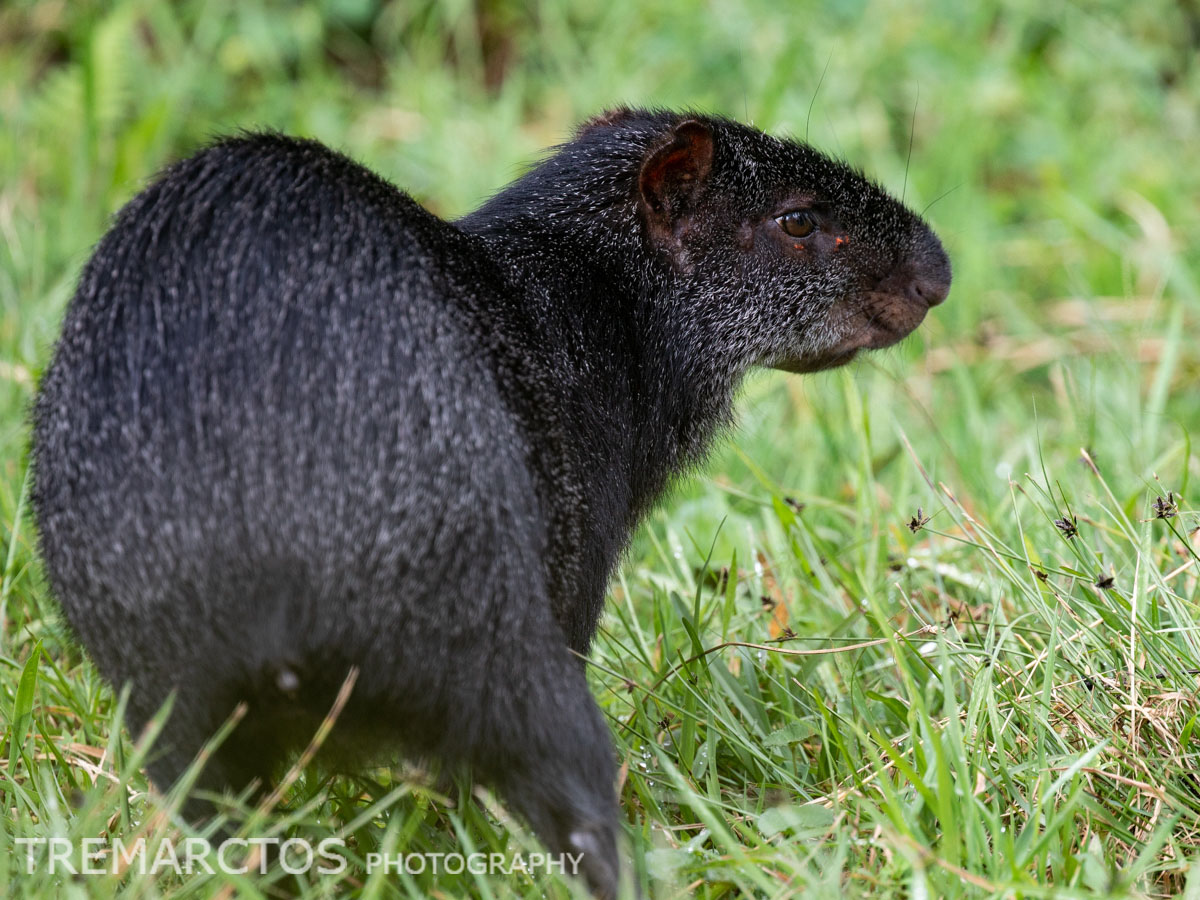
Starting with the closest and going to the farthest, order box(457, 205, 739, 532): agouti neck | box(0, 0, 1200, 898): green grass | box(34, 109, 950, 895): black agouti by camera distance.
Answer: box(34, 109, 950, 895): black agouti → box(0, 0, 1200, 898): green grass → box(457, 205, 739, 532): agouti neck

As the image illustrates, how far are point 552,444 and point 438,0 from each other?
663 cm

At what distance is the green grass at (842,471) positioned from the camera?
2.91 meters

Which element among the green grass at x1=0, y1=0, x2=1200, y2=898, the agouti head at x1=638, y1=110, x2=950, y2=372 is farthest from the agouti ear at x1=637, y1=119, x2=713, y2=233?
the green grass at x1=0, y1=0, x2=1200, y2=898

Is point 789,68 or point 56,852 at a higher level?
point 789,68

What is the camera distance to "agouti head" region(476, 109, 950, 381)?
360 centimetres

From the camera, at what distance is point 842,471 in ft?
16.5

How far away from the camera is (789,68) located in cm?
725

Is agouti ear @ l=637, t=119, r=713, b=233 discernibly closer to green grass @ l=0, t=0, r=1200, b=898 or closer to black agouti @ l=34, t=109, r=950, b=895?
black agouti @ l=34, t=109, r=950, b=895

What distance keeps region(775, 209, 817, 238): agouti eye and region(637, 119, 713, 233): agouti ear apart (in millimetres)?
267

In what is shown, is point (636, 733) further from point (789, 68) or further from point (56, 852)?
point (789, 68)

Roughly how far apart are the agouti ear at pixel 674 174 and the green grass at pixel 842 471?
37.2 inches

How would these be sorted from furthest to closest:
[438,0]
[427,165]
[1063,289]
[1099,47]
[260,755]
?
[438,0] < [1099,47] < [427,165] < [1063,289] < [260,755]

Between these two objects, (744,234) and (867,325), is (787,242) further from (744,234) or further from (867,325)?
(867,325)

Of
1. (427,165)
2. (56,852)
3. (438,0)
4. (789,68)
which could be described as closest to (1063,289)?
(789,68)
